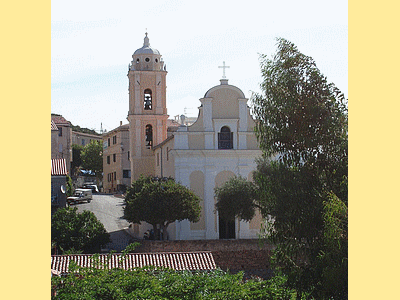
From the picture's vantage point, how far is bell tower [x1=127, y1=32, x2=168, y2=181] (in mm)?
43312

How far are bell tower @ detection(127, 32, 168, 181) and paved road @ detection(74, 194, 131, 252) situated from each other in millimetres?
4692

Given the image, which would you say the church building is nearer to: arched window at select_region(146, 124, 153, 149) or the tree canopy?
arched window at select_region(146, 124, 153, 149)

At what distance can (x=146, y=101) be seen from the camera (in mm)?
43938

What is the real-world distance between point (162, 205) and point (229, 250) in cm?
456

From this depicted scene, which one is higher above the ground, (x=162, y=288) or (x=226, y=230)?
(x=162, y=288)

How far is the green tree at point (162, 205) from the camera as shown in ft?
109

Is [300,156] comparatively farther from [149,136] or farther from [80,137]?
[80,137]

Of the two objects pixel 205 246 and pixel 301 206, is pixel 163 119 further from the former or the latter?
pixel 301 206

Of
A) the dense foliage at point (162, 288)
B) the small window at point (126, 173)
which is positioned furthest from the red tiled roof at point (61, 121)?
the dense foliage at point (162, 288)

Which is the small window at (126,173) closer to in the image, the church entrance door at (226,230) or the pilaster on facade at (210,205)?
the pilaster on facade at (210,205)

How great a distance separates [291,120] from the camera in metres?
14.0

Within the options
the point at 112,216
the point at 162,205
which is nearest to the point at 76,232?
the point at 162,205

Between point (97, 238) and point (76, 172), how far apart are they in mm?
52238

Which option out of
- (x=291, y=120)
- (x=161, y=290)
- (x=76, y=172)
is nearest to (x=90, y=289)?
(x=161, y=290)
